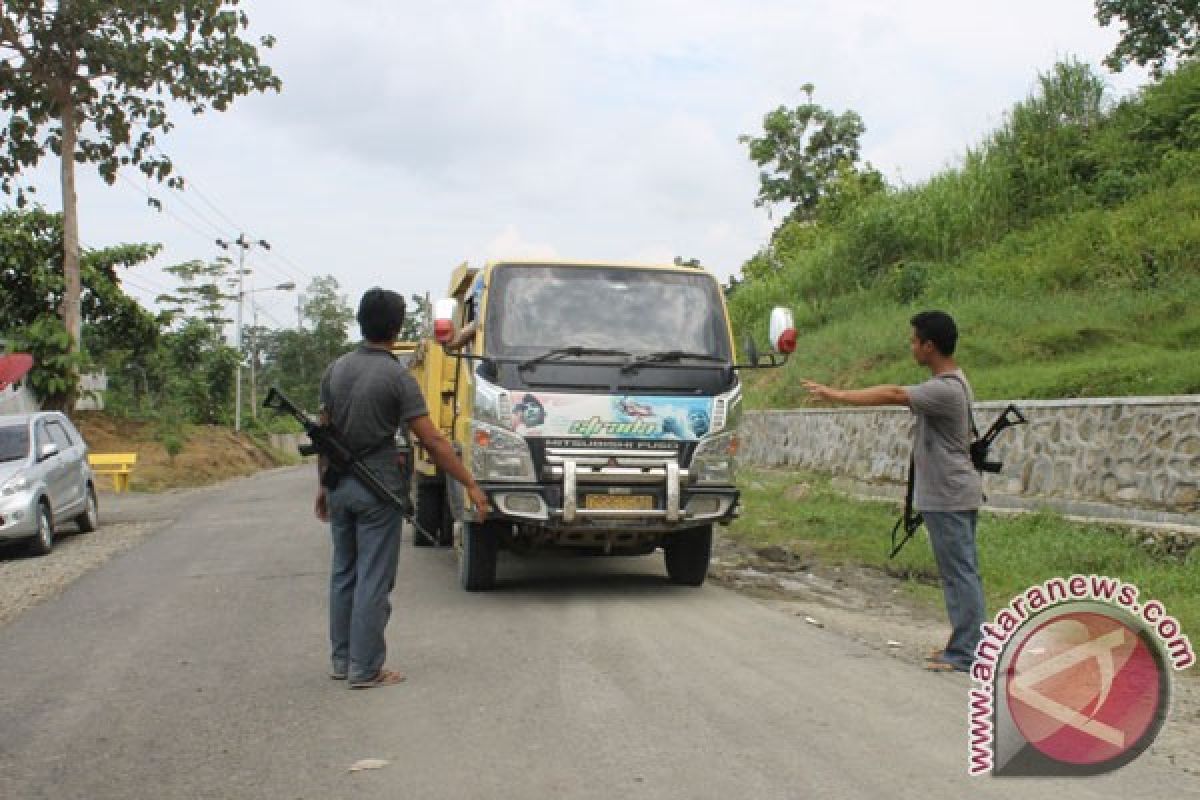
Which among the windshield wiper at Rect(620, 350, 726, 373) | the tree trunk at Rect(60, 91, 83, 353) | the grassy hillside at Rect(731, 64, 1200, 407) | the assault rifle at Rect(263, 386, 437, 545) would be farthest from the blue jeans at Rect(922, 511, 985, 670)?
the tree trunk at Rect(60, 91, 83, 353)

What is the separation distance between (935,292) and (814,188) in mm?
25110

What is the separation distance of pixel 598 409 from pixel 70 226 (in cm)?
2153

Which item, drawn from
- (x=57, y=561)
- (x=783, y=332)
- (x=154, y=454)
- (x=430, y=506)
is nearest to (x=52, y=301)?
(x=154, y=454)

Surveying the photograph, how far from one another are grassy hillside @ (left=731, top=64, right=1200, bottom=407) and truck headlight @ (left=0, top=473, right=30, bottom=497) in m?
11.9

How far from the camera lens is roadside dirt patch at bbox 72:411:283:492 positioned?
33281mm

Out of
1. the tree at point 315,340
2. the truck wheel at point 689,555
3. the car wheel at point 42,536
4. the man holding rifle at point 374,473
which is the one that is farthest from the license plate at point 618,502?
the tree at point 315,340

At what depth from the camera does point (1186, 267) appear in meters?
17.4

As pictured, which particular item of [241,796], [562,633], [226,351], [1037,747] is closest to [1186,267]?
[562,633]

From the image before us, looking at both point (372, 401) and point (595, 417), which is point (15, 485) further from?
point (372, 401)

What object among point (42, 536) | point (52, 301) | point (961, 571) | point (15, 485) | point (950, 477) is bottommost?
point (42, 536)

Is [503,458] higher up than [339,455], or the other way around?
[339,455]

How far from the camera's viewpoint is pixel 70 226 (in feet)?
87.6

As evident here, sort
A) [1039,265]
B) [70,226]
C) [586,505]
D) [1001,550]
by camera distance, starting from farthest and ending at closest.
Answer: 1. [70,226]
2. [1039,265]
3. [1001,550]
4. [586,505]

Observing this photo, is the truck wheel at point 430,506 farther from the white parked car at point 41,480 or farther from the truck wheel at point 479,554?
the white parked car at point 41,480
